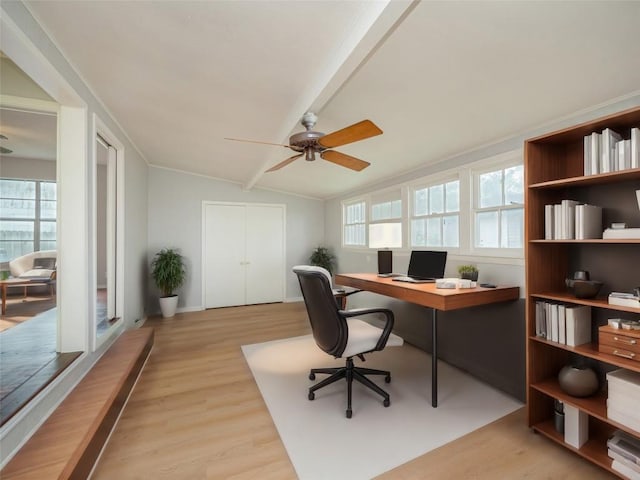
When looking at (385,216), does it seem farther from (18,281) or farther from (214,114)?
(18,281)

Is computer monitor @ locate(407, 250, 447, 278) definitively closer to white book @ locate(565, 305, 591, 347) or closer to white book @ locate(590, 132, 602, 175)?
white book @ locate(565, 305, 591, 347)

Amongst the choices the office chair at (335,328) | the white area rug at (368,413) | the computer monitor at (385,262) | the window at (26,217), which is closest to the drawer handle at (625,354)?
the white area rug at (368,413)

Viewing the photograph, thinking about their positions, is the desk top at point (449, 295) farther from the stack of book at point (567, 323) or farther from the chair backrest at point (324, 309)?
the chair backrest at point (324, 309)

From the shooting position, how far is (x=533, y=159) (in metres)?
1.92

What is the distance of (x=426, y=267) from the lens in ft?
9.55

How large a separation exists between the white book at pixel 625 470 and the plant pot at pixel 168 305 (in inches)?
202

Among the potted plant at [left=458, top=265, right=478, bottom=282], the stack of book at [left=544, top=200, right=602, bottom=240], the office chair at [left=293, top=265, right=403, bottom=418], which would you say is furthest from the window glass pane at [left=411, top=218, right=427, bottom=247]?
the stack of book at [left=544, top=200, right=602, bottom=240]

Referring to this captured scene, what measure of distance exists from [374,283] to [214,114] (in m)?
2.23

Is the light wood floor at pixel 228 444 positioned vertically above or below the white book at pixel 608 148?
below

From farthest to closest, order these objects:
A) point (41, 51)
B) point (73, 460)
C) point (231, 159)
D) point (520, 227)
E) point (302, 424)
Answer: point (231, 159)
point (520, 227)
point (302, 424)
point (41, 51)
point (73, 460)

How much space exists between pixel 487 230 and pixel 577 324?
3.78 feet

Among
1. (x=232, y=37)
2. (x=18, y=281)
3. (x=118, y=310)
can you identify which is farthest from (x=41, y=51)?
(x=118, y=310)

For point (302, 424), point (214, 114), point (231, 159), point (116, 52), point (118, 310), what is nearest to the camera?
point (116, 52)

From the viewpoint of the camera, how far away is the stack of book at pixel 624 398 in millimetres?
1439
